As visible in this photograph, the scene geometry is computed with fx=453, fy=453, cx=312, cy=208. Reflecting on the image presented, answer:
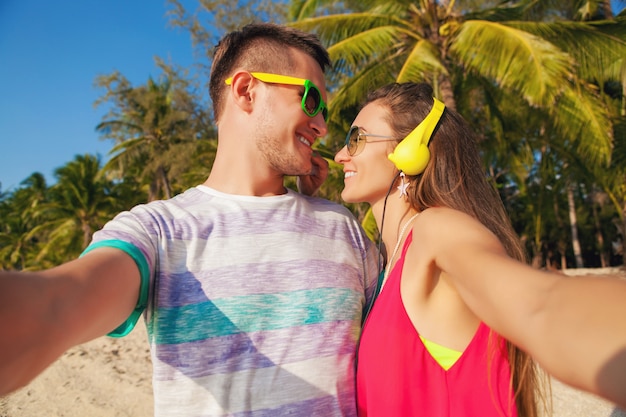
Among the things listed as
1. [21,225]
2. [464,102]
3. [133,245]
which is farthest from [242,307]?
[21,225]

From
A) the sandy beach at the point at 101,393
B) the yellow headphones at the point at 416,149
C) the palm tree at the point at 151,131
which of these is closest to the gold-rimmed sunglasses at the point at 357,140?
the yellow headphones at the point at 416,149

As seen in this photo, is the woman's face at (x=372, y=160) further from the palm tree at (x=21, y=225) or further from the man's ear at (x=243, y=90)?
the palm tree at (x=21, y=225)

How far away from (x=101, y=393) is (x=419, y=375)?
5808mm

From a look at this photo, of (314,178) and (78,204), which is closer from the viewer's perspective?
(314,178)

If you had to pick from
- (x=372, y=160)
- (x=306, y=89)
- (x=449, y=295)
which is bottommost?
(x=449, y=295)

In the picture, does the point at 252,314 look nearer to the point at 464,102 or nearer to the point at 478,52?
the point at 478,52

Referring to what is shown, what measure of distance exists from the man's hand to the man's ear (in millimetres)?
497

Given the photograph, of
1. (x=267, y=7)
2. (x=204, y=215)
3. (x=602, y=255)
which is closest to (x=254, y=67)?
(x=204, y=215)

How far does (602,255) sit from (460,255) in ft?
89.2

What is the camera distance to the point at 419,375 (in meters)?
1.61

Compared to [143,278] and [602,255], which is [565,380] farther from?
[602,255]

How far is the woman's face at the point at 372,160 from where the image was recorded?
225 centimetres

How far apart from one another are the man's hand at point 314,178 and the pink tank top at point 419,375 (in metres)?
0.77

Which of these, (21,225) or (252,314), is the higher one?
(252,314)
